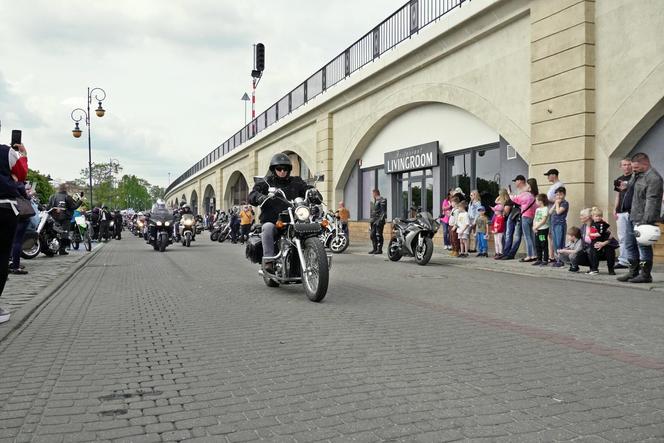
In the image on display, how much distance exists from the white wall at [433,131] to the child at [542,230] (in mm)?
4646

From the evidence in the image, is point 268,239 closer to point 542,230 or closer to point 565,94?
point 542,230

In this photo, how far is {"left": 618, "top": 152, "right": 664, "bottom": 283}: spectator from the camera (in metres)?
7.77

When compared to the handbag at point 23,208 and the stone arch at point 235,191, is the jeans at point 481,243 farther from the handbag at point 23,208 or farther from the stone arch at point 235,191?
the stone arch at point 235,191

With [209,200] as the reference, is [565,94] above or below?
above

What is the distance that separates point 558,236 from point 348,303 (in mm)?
5842

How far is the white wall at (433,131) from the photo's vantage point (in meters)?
16.4

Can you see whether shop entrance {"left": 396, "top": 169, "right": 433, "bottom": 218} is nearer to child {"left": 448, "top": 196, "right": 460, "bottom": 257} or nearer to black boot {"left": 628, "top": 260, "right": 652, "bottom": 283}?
child {"left": 448, "top": 196, "right": 460, "bottom": 257}

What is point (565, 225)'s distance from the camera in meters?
10.8

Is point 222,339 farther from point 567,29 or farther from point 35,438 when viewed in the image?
point 567,29

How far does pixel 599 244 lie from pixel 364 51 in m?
14.4

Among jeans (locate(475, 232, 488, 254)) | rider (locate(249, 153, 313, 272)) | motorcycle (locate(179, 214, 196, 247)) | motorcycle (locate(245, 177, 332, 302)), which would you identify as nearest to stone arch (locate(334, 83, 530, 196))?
jeans (locate(475, 232, 488, 254))

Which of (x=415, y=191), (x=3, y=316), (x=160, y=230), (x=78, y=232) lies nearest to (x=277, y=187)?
(x=3, y=316)

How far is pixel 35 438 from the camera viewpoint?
105 inches

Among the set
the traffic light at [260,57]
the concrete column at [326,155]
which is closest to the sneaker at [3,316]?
the concrete column at [326,155]
